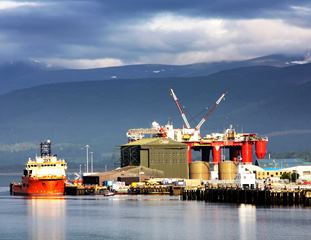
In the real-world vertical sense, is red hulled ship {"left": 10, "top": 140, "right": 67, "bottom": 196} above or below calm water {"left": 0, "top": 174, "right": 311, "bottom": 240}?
above

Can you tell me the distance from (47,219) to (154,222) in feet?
45.1

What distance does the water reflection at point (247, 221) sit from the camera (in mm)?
97375

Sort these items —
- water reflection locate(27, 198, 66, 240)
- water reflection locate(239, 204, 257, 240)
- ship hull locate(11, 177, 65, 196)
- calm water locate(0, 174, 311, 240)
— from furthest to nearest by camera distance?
1. ship hull locate(11, 177, 65, 196)
2. water reflection locate(27, 198, 66, 240)
3. calm water locate(0, 174, 311, 240)
4. water reflection locate(239, 204, 257, 240)

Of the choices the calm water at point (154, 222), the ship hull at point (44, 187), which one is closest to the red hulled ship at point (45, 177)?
the ship hull at point (44, 187)

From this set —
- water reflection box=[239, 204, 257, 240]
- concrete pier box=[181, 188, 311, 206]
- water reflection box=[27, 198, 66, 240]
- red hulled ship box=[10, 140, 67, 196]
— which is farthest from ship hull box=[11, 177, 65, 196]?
water reflection box=[239, 204, 257, 240]

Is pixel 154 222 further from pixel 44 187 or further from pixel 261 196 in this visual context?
pixel 44 187

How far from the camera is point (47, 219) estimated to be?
120 metres

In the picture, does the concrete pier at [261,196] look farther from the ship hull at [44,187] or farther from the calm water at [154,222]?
the ship hull at [44,187]

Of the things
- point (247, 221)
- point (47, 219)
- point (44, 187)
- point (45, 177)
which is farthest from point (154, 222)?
point (45, 177)

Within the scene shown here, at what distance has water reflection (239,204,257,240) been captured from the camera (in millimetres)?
97375

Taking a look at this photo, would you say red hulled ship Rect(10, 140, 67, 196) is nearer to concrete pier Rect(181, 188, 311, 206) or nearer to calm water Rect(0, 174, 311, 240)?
concrete pier Rect(181, 188, 311, 206)

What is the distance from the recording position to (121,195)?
183875mm

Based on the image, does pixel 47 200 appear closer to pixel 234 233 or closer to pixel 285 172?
pixel 285 172

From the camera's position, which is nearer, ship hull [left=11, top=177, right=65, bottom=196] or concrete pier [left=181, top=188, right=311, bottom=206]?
concrete pier [left=181, top=188, right=311, bottom=206]
